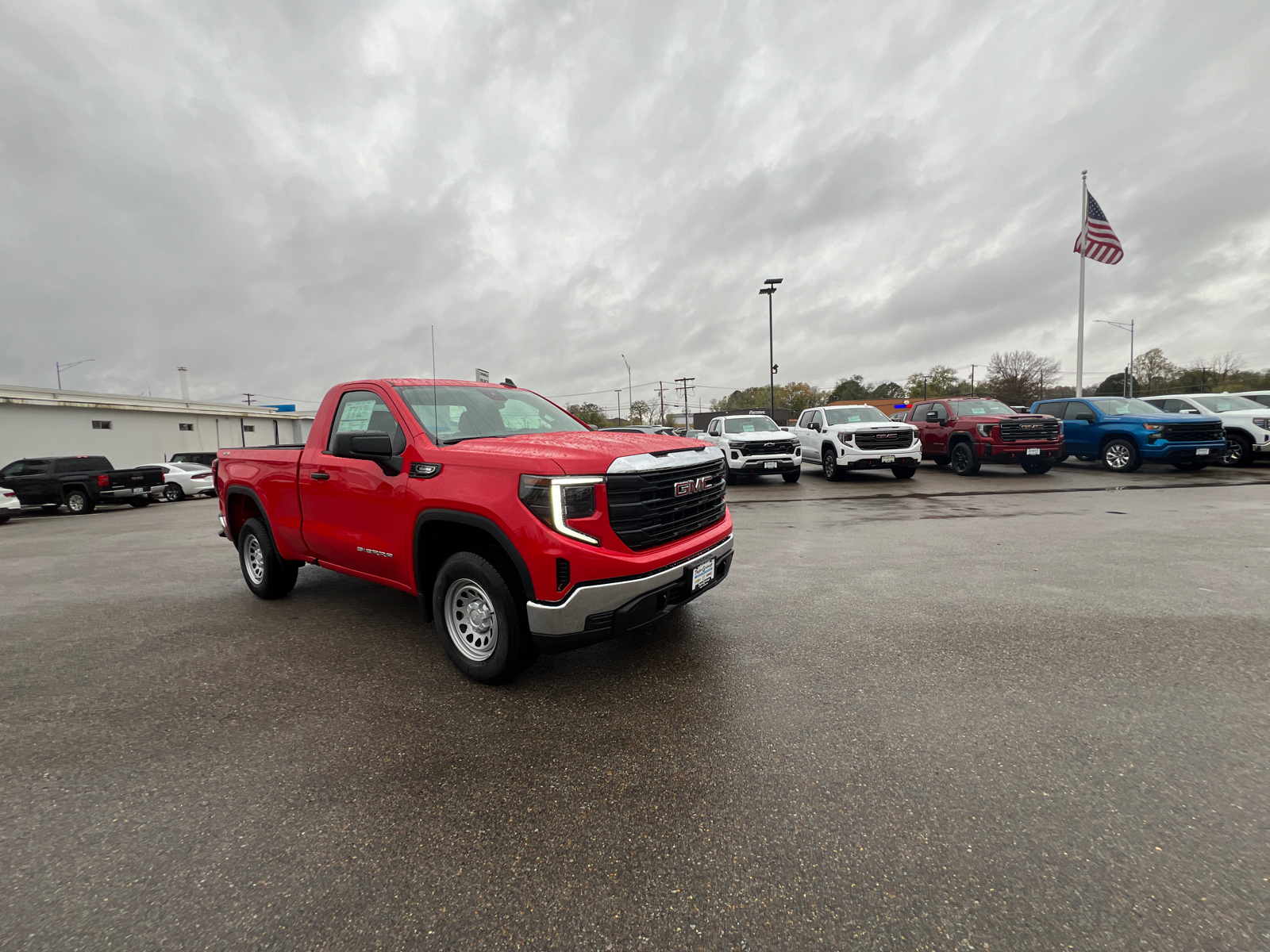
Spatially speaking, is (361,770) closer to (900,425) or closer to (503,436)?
(503,436)

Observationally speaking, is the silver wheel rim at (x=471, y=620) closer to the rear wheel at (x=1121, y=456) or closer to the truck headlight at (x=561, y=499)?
the truck headlight at (x=561, y=499)

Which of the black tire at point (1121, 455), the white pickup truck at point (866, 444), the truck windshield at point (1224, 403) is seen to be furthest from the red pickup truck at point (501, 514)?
the truck windshield at point (1224, 403)

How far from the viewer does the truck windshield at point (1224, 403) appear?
→ 15.5 metres

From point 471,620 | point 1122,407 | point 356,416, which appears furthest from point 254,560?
point 1122,407

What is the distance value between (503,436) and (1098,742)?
12.1ft

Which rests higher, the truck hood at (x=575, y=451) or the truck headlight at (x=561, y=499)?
the truck hood at (x=575, y=451)

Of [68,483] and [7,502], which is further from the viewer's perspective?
[68,483]

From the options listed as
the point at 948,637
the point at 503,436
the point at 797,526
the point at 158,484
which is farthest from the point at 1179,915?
the point at 158,484

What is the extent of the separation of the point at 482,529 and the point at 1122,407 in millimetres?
17865

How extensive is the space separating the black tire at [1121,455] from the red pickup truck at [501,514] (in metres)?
14.8

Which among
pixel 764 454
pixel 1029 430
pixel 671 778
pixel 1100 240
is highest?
pixel 1100 240

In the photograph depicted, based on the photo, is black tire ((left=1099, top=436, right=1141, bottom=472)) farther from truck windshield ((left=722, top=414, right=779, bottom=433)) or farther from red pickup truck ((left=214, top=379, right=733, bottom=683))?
red pickup truck ((left=214, top=379, right=733, bottom=683))

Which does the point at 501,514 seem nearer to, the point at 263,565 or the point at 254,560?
the point at 263,565

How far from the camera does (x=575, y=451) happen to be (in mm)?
3312
